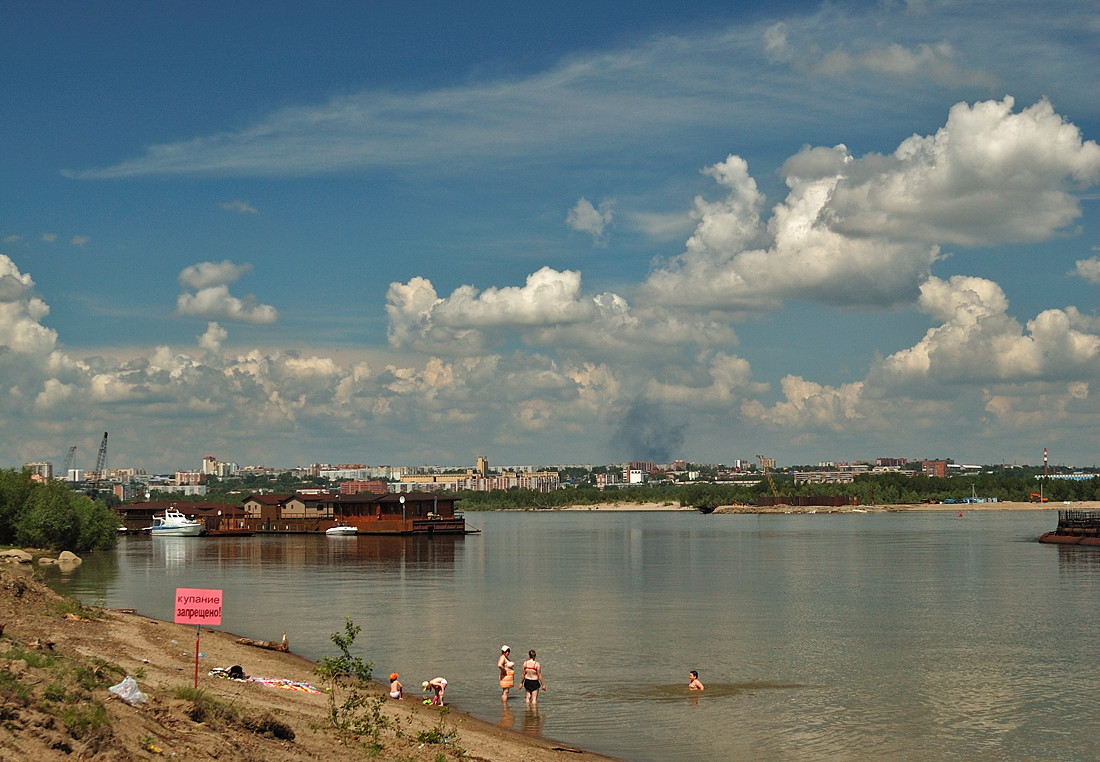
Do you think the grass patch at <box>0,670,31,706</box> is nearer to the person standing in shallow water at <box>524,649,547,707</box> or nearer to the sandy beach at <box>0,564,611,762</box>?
Answer: the sandy beach at <box>0,564,611,762</box>

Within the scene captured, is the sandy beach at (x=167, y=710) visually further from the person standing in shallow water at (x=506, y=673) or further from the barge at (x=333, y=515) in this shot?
the barge at (x=333, y=515)

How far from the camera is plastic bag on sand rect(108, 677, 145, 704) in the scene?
19.3 m

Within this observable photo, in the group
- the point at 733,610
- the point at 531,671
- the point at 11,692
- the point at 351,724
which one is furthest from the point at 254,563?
the point at 11,692

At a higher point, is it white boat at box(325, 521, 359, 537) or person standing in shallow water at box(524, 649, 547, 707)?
person standing in shallow water at box(524, 649, 547, 707)

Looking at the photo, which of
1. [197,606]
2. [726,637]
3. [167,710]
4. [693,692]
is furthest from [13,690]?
[726,637]

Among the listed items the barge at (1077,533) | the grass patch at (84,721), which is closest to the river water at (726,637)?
the grass patch at (84,721)

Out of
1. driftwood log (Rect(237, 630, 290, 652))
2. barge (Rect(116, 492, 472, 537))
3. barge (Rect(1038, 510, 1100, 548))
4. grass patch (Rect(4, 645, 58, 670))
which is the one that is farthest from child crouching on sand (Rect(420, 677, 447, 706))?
barge (Rect(116, 492, 472, 537))

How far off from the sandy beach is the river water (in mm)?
2912

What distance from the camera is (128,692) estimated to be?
19.5 m

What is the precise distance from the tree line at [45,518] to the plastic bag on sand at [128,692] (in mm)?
95758

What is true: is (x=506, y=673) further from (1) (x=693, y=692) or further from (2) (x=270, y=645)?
(2) (x=270, y=645)

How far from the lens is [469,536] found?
6604 inches

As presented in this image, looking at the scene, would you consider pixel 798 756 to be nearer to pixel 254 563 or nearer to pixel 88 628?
pixel 88 628

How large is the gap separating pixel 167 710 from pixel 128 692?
0.95 m
